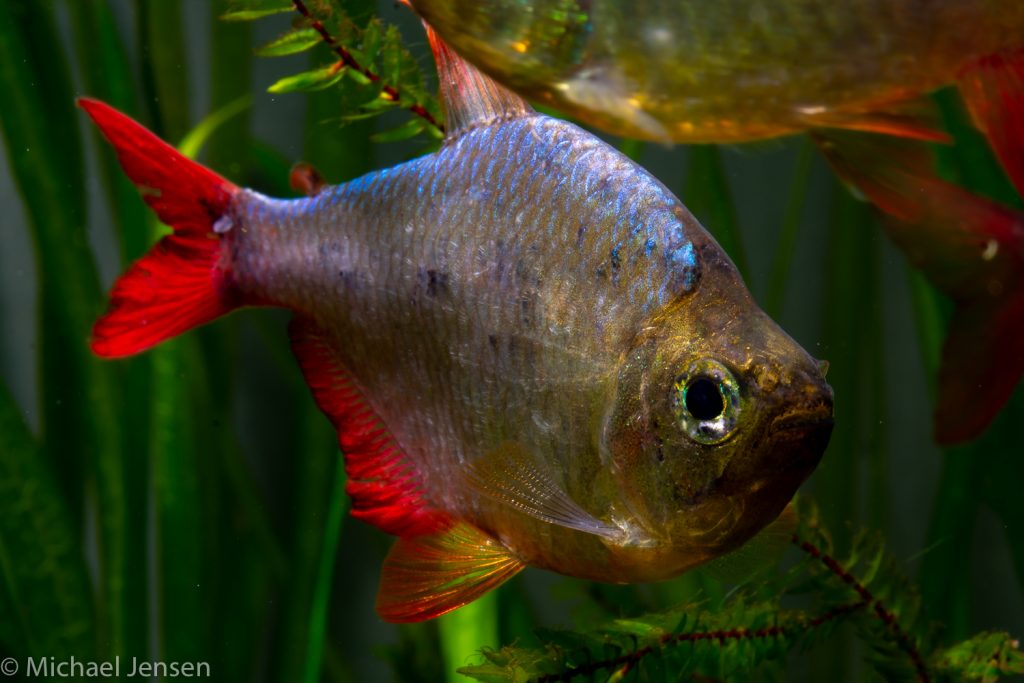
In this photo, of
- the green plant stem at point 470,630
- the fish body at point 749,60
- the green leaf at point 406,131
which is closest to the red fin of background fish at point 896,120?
the fish body at point 749,60

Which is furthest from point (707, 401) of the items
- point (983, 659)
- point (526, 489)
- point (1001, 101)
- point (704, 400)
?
point (983, 659)

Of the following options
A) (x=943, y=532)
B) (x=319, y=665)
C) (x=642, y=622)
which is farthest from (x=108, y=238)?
(x=943, y=532)

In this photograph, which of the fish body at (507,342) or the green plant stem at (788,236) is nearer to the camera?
the fish body at (507,342)

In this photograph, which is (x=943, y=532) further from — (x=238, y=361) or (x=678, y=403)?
(x=238, y=361)

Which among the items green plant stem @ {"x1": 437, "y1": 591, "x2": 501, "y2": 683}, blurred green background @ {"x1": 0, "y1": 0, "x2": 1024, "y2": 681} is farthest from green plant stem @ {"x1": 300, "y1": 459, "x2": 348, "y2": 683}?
green plant stem @ {"x1": 437, "y1": 591, "x2": 501, "y2": 683}

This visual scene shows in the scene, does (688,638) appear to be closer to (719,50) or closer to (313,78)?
(719,50)

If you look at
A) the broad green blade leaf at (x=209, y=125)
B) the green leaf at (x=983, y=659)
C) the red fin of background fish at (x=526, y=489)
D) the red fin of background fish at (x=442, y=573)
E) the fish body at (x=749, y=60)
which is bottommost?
the green leaf at (x=983, y=659)

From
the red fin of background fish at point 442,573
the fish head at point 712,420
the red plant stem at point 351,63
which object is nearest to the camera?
the fish head at point 712,420

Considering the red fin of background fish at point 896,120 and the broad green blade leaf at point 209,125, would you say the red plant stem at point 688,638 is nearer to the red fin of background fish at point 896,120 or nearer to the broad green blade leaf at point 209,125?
the red fin of background fish at point 896,120
